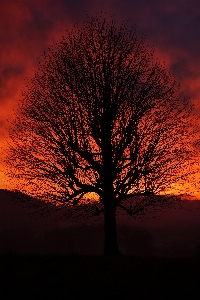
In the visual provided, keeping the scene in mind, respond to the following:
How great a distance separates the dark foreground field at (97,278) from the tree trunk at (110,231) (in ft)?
11.5

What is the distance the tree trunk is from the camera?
21.8m

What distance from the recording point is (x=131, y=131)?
901 inches

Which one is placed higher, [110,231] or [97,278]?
[110,231]

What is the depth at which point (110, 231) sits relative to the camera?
22.1 m

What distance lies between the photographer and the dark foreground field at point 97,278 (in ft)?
41.0

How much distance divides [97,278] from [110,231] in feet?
26.1

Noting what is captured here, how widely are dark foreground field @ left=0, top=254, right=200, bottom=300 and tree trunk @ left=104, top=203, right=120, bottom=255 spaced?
3.49 metres

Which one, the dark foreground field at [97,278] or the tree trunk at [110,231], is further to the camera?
the tree trunk at [110,231]

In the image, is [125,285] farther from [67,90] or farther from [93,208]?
[67,90]

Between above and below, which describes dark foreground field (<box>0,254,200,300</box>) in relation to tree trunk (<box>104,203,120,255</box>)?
below

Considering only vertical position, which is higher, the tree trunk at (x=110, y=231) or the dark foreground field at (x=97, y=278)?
the tree trunk at (x=110, y=231)

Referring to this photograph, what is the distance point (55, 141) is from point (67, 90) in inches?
134

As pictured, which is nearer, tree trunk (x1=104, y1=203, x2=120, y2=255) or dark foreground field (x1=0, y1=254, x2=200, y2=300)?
dark foreground field (x1=0, y1=254, x2=200, y2=300)

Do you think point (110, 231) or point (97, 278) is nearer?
point (97, 278)
